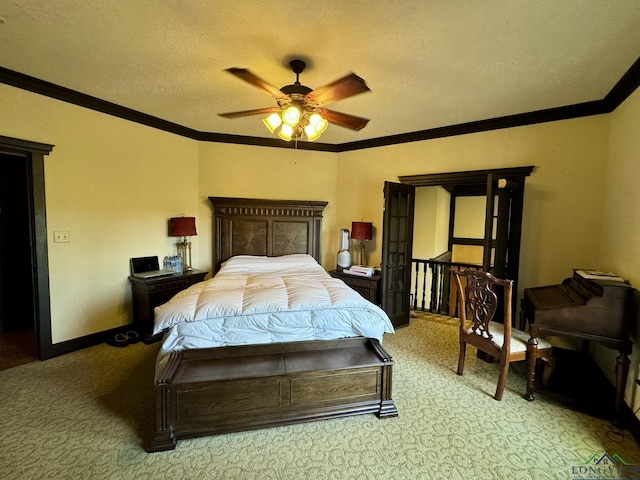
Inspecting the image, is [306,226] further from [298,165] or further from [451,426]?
[451,426]

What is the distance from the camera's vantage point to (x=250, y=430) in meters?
2.12

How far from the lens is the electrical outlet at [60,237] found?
312 cm

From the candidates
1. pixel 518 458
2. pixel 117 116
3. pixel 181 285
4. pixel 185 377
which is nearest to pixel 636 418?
pixel 518 458

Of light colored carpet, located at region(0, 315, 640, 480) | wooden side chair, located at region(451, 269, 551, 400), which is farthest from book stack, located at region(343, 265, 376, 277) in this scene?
light colored carpet, located at region(0, 315, 640, 480)

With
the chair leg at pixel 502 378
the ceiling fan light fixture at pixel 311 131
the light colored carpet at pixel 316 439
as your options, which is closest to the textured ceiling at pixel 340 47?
the ceiling fan light fixture at pixel 311 131

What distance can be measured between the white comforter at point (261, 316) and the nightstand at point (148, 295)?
44.0 inches

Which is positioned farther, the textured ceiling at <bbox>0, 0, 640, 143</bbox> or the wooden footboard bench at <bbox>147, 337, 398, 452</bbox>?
the wooden footboard bench at <bbox>147, 337, 398, 452</bbox>

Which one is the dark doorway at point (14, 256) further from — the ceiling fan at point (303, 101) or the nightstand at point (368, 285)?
the nightstand at point (368, 285)

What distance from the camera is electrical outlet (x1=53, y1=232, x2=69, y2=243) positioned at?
3125mm

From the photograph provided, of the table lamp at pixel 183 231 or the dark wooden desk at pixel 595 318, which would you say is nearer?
the dark wooden desk at pixel 595 318

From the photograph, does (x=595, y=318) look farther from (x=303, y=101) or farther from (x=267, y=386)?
(x=303, y=101)

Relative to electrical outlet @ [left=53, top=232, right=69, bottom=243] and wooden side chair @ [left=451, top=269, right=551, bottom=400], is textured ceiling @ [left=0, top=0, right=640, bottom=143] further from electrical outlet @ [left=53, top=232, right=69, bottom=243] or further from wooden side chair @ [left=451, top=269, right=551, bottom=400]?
wooden side chair @ [left=451, top=269, right=551, bottom=400]

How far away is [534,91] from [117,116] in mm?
4515

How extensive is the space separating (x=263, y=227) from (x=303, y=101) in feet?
8.67
